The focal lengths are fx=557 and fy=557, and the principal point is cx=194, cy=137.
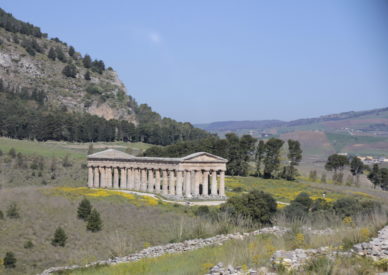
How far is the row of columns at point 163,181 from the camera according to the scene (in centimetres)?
8162

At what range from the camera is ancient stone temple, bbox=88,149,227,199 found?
81312 mm

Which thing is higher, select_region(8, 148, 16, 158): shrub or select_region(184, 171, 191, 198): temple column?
select_region(8, 148, 16, 158): shrub

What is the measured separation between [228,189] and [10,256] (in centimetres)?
5494

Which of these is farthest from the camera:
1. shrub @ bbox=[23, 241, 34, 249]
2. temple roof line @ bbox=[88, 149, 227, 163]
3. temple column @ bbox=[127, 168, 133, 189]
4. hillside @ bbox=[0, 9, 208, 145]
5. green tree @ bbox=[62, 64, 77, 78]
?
green tree @ bbox=[62, 64, 77, 78]

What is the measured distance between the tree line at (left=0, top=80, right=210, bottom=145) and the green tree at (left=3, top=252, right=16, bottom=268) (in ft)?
325

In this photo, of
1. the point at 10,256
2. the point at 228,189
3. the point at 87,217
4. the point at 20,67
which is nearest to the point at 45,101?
the point at 20,67

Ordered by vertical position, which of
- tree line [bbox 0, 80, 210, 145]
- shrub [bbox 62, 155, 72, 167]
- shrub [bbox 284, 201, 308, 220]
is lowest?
shrub [bbox 284, 201, 308, 220]

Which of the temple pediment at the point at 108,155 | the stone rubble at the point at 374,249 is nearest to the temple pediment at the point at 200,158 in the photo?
the temple pediment at the point at 108,155

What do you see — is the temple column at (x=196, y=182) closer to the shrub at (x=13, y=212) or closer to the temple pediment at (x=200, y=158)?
the temple pediment at (x=200, y=158)

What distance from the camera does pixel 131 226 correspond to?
5038cm

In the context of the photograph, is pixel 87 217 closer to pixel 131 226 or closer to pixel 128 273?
pixel 131 226

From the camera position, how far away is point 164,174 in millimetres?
91062

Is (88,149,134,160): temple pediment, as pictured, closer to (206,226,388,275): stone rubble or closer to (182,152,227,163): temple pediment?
(182,152,227,163): temple pediment

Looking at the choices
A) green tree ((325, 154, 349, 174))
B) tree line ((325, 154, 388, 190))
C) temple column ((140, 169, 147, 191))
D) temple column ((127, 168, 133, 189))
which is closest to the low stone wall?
temple column ((140, 169, 147, 191))
